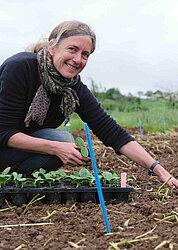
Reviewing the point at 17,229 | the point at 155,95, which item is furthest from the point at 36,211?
the point at 155,95

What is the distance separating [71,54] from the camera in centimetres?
191

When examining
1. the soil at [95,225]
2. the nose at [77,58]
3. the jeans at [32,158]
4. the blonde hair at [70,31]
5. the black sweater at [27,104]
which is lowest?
the soil at [95,225]

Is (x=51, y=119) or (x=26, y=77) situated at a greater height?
(x=26, y=77)

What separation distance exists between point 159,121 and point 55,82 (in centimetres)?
474

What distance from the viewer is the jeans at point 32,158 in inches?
85.8

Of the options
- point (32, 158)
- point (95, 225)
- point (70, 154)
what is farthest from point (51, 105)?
point (95, 225)

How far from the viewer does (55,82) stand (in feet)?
6.75

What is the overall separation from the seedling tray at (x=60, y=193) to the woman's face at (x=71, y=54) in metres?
0.72

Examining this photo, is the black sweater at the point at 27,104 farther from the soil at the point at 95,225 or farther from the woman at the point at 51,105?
the soil at the point at 95,225

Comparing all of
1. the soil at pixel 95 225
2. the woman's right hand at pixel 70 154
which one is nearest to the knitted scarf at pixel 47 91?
the woman's right hand at pixel 70 154

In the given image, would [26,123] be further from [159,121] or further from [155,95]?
[155,95]

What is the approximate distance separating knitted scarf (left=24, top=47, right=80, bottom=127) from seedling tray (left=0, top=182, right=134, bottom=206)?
0.48m

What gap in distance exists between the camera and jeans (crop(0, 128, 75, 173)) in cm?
218

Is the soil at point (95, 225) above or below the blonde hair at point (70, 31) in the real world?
below
